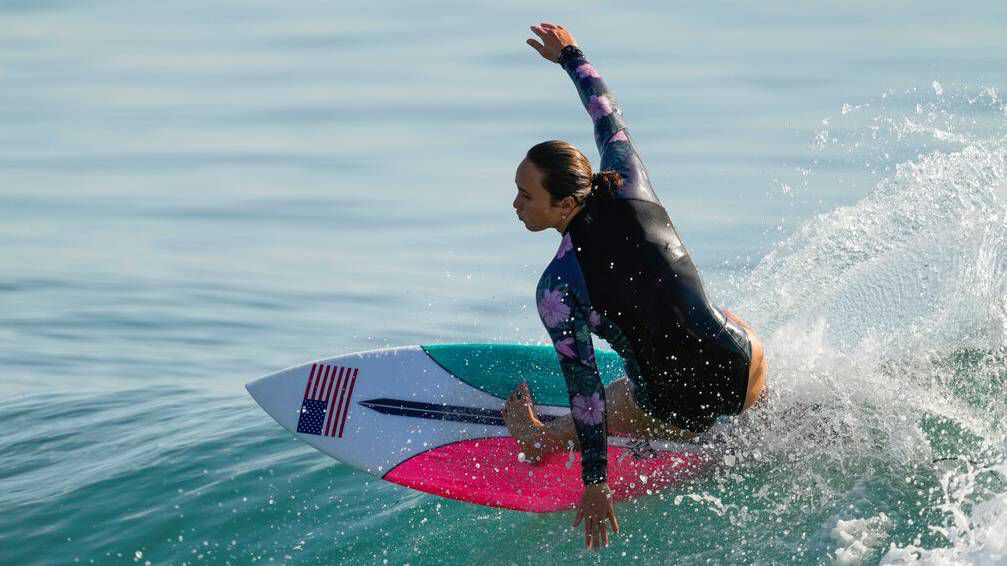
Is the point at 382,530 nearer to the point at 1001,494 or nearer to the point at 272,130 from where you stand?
the point at 1001,494

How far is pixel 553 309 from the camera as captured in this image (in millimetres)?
5594

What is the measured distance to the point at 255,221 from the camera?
12.9 meters

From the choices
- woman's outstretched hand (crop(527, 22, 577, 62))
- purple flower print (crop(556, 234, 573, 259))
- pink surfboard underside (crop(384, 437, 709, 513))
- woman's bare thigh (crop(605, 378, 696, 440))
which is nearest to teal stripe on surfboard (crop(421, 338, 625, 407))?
pink surfboard underside (crop(384, 437, 709, 513))

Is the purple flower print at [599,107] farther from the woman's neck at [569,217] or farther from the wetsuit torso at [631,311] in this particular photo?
the woman's neck at [569,217]

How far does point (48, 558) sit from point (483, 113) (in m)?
9.29

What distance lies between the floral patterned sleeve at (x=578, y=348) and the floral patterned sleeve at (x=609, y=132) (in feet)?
1.27

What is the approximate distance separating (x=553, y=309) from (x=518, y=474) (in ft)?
4.35

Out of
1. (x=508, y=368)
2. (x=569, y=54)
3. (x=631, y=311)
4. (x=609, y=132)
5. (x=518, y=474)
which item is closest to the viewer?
(x=631, y=311)

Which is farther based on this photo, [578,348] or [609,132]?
[609,132]

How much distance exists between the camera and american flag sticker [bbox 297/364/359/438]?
692 centimetres

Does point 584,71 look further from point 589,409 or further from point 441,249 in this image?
point 441,249

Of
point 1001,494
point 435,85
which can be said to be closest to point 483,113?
point 435,85

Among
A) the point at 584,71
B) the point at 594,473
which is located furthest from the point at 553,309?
the point at 584,71

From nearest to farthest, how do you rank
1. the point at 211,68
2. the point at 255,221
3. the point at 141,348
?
the point at 141,348 < the point at 255,221 < the point at 211,68
